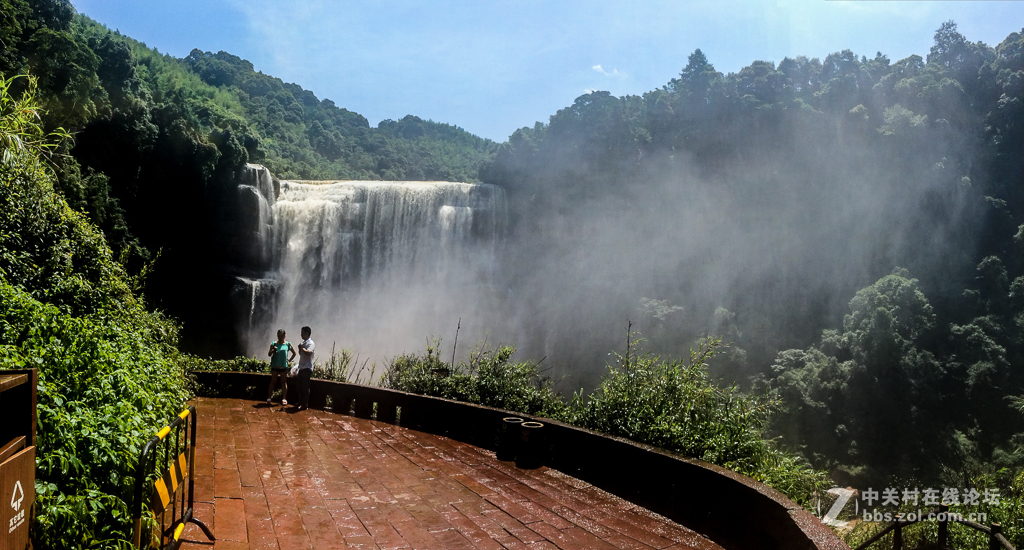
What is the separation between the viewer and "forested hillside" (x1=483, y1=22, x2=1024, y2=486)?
30.9 m

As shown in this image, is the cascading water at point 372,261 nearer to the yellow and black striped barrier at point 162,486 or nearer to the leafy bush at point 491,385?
the leafy bush at point 491,385

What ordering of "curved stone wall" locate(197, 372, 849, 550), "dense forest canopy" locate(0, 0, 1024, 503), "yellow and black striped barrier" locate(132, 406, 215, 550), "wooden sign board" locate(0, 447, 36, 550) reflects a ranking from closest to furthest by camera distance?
1. "wooden sign board" locate(0, 447, 36, 550)
2. "yellow and black striped barrier" locate(132, 406, 215, 550)
3. "curved stone wall" locate(197, 372, 849, 550)
4. "dense forest canopy" locate(0, 0, 1024, 503)

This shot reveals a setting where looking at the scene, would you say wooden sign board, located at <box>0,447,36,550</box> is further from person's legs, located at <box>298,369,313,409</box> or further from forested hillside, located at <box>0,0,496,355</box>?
forested hillside, located at <box>0,0,496,355</box>

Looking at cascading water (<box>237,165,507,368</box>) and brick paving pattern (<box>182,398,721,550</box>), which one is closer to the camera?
brick paving pattern (<box>182,398,721,550</box>)

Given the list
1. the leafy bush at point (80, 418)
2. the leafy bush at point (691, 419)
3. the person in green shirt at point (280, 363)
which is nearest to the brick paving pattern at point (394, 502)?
the leafy bush at point (691, 419)

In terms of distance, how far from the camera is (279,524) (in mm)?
3859

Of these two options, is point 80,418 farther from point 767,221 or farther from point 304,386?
point 767,221

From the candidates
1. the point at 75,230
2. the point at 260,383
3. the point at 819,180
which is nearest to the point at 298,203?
the point at 260,383

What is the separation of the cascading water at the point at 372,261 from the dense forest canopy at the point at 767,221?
1975 millimetres

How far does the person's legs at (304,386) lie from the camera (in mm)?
8086

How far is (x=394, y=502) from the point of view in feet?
14.4

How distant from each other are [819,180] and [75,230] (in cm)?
3615

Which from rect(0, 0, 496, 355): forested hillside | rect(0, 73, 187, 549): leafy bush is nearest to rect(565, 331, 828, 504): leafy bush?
rect(0, 73, 187, 549): leafy bush

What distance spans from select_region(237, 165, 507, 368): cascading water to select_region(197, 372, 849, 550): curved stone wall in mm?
18104
